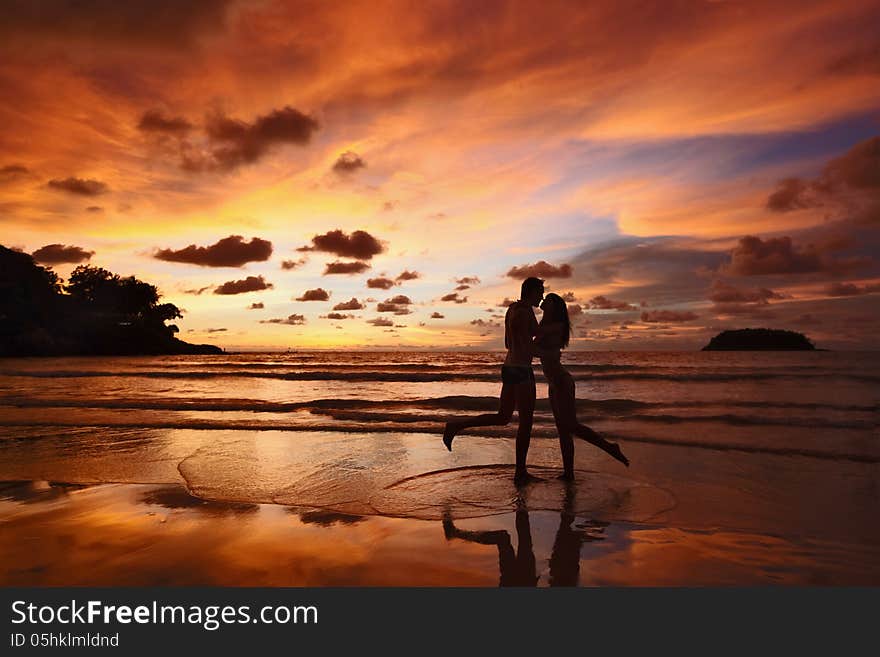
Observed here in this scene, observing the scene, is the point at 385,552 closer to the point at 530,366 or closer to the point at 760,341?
the point at 530,366

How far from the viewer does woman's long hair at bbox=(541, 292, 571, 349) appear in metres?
6.69

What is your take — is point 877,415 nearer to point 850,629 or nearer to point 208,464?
point 850,629

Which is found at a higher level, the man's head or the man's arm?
the man's head

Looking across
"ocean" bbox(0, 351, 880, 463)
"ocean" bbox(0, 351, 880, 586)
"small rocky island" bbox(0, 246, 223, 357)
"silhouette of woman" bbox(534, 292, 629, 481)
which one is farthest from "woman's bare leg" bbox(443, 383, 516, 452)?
"small rocky island" bbox(0, 246, 223, 357)

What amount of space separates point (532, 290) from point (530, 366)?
3.34 ft

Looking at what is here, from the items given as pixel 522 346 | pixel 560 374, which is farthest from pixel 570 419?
pixel 522 346

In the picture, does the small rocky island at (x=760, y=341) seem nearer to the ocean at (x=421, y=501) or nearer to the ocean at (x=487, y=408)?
the ocean at (x=487, y=408)

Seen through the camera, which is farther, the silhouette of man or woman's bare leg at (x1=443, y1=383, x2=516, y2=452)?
woman's bare leg at (x1=443, y1=383, x2=516, y2=452)

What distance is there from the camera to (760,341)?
8719 centimetres

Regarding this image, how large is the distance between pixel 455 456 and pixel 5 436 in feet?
31.9

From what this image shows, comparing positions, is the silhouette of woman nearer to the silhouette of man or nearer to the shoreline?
the silhouette of man

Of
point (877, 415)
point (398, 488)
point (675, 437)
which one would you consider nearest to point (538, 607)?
point (398, 488)

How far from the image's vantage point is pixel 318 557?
14.2ft

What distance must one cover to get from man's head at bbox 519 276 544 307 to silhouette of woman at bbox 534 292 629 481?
4.9 inches
